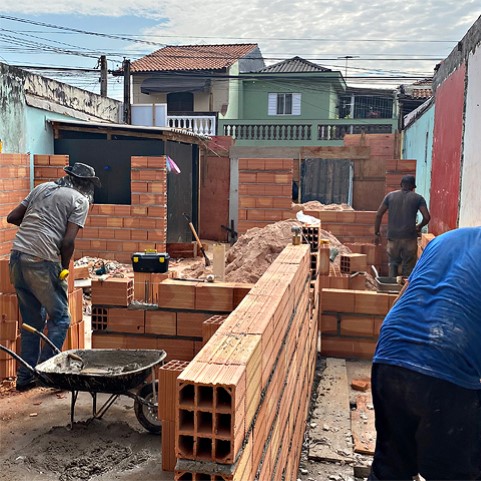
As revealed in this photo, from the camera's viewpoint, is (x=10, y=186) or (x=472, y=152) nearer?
(x=472, y=152)

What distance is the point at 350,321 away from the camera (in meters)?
5.91

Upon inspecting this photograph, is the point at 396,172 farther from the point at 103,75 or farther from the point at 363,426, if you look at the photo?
the point at 103,75

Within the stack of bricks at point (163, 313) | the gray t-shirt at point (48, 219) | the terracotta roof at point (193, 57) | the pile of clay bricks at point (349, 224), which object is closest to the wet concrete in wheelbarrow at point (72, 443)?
the stack of bricks at point (163, 313)

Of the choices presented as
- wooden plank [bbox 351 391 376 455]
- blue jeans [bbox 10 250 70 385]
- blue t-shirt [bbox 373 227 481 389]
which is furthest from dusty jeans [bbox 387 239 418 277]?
blue t-shirt [bbox 373 227 481 389]

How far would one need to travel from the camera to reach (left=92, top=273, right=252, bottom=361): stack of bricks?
4.44 m

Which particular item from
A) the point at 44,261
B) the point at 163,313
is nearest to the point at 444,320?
the point at 163,313

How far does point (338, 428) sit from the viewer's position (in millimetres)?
4480

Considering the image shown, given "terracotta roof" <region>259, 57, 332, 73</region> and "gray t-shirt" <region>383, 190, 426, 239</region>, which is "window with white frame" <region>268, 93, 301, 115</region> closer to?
"terracotta roof" <region>259, 57, 332, 73</region>

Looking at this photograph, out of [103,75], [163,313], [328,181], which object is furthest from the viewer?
[328,181]

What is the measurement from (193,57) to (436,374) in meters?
30.1

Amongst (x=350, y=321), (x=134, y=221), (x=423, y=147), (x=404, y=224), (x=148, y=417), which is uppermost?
(x=423, y=147)

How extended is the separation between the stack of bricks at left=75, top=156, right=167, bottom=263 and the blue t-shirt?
9.75 m

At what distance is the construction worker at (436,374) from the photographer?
7.32 feet

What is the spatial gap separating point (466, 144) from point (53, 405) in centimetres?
515
